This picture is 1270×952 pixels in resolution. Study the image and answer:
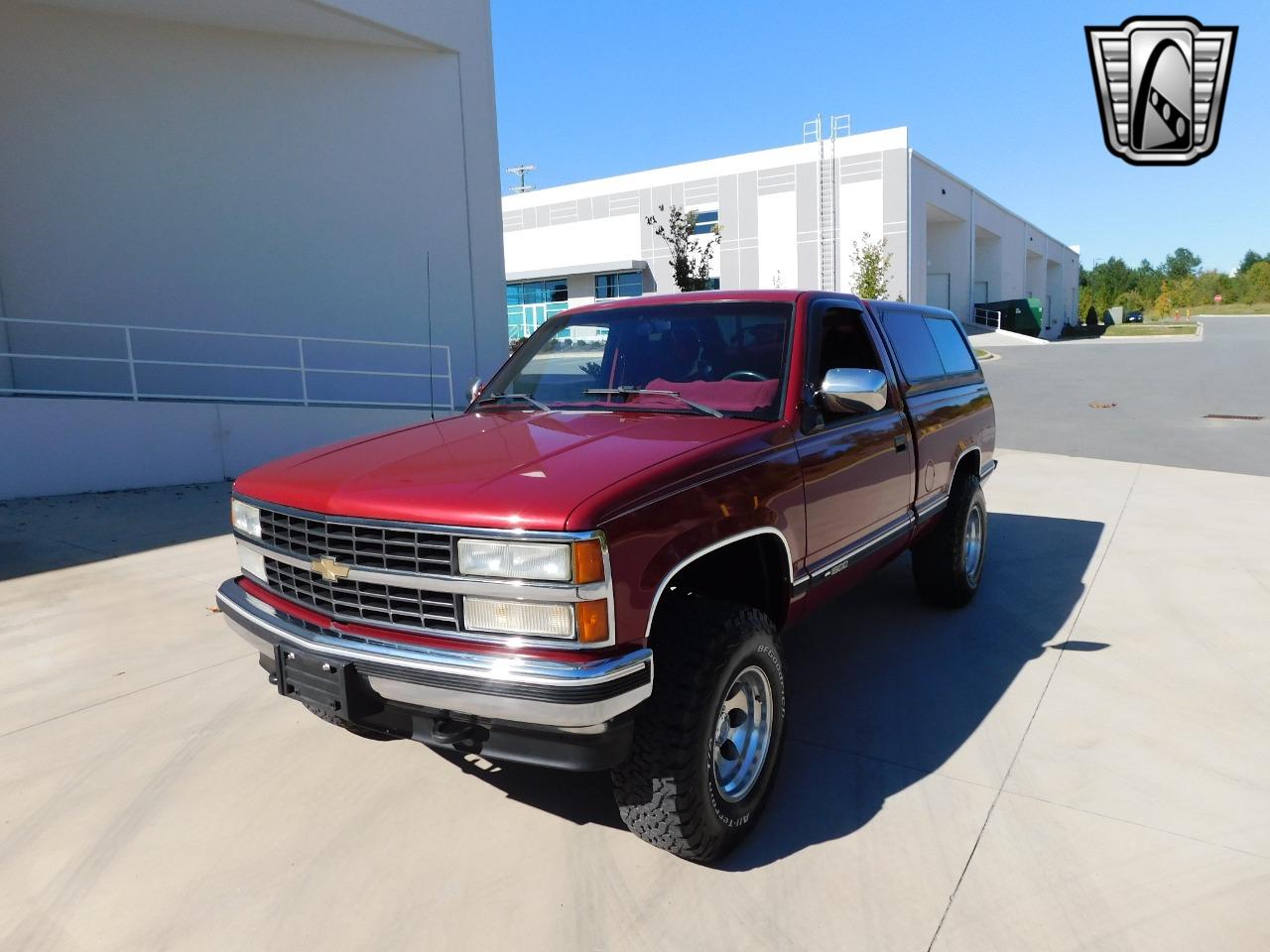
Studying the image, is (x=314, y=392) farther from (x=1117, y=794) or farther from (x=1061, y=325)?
(x=1061, y=325)

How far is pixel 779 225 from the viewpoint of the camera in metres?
43.6

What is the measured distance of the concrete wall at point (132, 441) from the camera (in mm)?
8375

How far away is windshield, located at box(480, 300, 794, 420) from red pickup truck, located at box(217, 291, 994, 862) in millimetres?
13

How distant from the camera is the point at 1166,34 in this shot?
29.0 ft

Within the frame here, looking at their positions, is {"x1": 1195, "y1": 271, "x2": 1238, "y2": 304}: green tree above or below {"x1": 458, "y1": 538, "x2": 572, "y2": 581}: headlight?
above

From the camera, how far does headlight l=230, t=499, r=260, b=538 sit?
3.23 m

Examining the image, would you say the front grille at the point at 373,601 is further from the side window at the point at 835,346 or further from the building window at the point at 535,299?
the building window at the point at 535,299

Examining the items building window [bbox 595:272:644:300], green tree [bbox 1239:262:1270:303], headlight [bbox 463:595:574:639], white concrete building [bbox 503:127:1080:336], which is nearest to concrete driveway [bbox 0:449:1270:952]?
headlight [bbox 463:595:574:639]

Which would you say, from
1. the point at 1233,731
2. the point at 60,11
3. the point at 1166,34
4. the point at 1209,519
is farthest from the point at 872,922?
the point at 60,11

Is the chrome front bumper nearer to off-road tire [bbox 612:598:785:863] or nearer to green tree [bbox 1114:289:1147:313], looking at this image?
off-road tire [bbox 612:598:785:863]

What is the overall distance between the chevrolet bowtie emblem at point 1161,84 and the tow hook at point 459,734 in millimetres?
9410

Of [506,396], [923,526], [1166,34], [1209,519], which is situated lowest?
[1209,519]

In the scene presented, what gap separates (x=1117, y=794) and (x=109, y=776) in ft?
12.9

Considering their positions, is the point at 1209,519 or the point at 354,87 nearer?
the point at 1209,519
